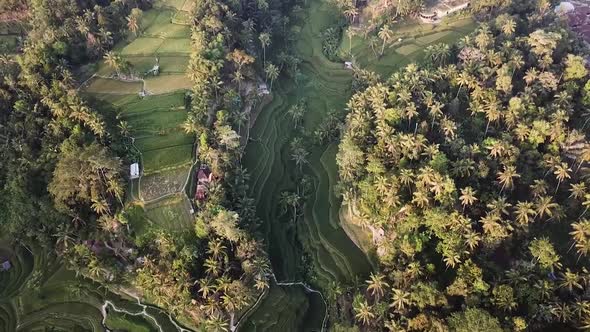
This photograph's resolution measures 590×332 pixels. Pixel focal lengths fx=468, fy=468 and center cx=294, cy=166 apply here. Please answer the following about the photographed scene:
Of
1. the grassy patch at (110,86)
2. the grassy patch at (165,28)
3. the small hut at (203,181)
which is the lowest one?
the small hut at (203,181)

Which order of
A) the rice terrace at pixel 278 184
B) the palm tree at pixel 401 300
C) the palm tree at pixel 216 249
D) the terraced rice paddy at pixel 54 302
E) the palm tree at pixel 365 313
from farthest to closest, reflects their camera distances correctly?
the terraced rice paddy at pixel 54 302, the palm tree at pixel 216 249, the rice terrace at pixel 278 184, the palm tree at pixel 365 313, the palm tree at pixel 401 300

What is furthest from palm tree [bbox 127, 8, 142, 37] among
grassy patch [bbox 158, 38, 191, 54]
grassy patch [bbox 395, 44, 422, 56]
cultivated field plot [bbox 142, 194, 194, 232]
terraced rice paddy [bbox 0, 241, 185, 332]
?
grassy patch [bbox 395, 44, 422, 56]

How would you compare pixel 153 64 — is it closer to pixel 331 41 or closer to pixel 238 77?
pixel 238 77

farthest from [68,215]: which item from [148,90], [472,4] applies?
[472,4]

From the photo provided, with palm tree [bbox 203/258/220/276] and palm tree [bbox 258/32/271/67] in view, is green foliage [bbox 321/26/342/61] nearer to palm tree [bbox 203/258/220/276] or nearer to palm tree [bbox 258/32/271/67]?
palm tree [bbox 258/32/271/67]

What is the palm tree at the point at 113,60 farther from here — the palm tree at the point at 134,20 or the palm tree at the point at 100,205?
the palm tree at the point at 100,205

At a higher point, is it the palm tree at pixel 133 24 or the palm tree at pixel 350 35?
the palm tree at pixel 133 24

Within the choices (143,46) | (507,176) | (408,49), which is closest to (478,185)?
(507,176)

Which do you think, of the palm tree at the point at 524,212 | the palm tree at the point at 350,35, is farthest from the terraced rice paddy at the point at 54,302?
the palm tree at the point at 350,35
